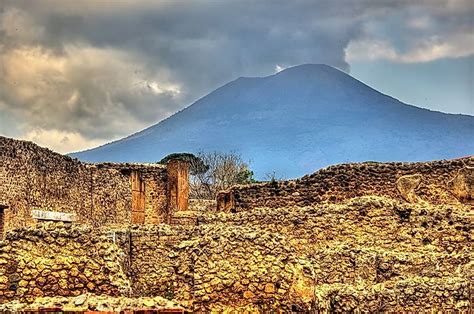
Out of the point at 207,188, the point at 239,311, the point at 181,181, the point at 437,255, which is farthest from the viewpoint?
the point at 207,188

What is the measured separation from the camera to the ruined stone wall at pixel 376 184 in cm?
1814

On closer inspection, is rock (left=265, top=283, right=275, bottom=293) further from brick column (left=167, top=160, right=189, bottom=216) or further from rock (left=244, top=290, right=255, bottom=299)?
brick column (left=167, top=160, right=189, bottom=216)

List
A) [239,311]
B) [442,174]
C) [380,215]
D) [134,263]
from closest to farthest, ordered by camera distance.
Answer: [239,311], [134,263], [380,215], [442,174]

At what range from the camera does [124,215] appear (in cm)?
3158

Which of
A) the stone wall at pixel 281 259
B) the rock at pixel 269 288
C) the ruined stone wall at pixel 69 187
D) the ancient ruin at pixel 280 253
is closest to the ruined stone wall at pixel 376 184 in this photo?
the ancient ruin at pixel 280 253

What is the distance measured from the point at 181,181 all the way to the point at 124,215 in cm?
343

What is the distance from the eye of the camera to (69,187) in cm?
2656

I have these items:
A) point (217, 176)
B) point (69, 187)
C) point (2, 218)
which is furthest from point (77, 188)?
point (217, 176)

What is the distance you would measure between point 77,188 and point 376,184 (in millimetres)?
12356

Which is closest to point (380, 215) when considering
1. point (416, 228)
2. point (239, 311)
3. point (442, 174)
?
point (416, 228)

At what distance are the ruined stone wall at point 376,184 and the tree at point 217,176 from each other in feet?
106

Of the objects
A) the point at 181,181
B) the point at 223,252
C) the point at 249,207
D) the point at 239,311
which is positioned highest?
the point at 181,181

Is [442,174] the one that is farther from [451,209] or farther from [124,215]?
[124,215]

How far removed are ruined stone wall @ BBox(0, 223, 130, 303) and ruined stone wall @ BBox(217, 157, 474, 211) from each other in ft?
32.2
